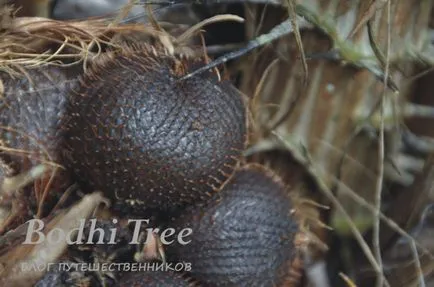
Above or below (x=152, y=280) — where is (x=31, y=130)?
above

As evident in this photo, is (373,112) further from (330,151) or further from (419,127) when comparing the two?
(419,127)

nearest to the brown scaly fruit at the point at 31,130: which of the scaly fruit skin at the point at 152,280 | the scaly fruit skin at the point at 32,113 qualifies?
the scaly fruit skin at the point at 32,113

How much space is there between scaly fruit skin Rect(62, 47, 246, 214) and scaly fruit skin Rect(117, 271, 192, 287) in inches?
4.2

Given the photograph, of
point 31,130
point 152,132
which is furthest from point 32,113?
point 152,132

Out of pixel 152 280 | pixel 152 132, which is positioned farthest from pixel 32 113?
pixel 152 280

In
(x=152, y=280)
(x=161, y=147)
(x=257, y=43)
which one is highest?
(x=257, y=43)

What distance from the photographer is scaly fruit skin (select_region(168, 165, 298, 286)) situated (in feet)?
3.47

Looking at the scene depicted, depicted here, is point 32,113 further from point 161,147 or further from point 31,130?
point 161,147

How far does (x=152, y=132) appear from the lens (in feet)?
3.34

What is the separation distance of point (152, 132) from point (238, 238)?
21cm

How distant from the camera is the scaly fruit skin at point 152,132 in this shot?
3.35 feet

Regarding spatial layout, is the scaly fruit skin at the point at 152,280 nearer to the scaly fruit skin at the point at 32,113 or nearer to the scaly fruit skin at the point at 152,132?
the scaly fruit skin at the point at 152,132

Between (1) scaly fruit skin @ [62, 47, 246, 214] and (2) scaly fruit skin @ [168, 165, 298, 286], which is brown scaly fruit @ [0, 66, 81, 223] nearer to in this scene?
(1) scaly fruit skin @ [62, 47, 246, 214]

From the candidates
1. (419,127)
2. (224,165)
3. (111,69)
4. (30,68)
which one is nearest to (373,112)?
(419,127)
